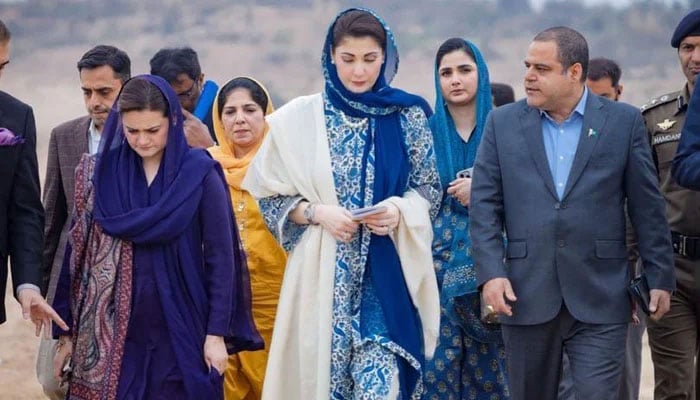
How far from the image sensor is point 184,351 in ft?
19.4

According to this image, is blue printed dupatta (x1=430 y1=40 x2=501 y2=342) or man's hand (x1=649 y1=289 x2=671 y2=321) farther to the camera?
blue printed dupatta (x1=430 y1=40 x2=501 y2=342)

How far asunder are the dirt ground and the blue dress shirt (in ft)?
14.7

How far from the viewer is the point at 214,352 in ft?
19.6

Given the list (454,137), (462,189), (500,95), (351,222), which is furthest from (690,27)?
(500,95)

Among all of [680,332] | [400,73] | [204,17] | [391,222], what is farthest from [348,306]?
[204,17]

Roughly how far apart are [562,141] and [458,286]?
1.06 m

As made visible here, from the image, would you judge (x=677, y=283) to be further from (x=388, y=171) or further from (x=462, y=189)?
(x=388, y=171)

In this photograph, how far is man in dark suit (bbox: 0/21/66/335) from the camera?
20.6ft

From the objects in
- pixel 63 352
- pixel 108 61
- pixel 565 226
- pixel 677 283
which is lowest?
pixel 63 352

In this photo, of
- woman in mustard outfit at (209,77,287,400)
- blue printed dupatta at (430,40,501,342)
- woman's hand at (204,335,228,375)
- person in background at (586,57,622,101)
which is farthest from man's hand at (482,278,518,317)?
person in background at (586,57,622,101)

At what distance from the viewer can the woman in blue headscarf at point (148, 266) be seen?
5918mm

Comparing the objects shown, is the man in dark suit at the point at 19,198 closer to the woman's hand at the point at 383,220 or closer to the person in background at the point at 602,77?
the woman's hand at the point at 383,220

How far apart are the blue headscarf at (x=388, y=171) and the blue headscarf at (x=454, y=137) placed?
61 cm

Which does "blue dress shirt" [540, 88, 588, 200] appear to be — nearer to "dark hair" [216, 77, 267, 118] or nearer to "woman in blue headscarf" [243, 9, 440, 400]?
"woman in blue headscarf" [243, 9, 440, 400]
